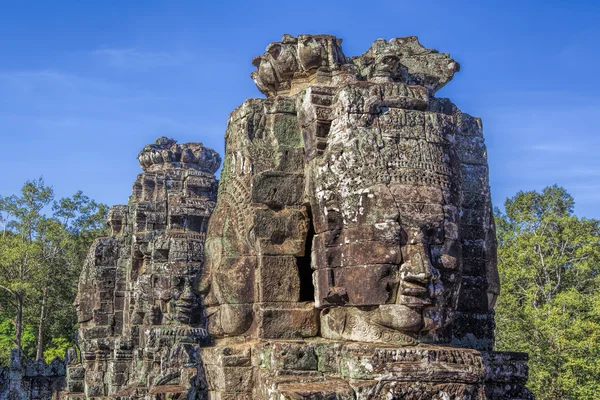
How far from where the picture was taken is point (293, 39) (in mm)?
7613

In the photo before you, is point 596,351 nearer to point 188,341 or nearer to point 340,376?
point 188,341

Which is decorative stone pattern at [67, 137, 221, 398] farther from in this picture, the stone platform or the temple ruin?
the temple ruin

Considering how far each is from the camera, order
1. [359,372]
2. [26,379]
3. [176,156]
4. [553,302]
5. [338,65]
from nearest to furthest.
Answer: [359,372] < [338,65] < [26,379] < [176,156] < [553,302]

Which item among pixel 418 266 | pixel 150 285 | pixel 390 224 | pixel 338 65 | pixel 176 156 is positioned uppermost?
pixel 176 156

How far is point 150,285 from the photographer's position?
14.8 meters

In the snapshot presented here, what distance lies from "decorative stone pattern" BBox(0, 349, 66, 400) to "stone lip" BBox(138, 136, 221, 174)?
4.82 m

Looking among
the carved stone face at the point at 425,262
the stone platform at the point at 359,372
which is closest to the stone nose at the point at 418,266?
the carved stone face at the point at 425,262

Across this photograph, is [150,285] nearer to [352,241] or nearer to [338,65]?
[338,65]

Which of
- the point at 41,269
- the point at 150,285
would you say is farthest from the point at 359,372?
the point at 41,269

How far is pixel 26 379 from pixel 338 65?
39.2 ft

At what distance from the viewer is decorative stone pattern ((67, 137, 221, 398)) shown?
13.4 meters

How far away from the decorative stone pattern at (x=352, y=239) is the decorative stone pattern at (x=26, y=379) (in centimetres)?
1019

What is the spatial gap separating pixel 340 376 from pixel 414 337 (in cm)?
67

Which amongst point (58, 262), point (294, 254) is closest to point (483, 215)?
point (294, 254)
